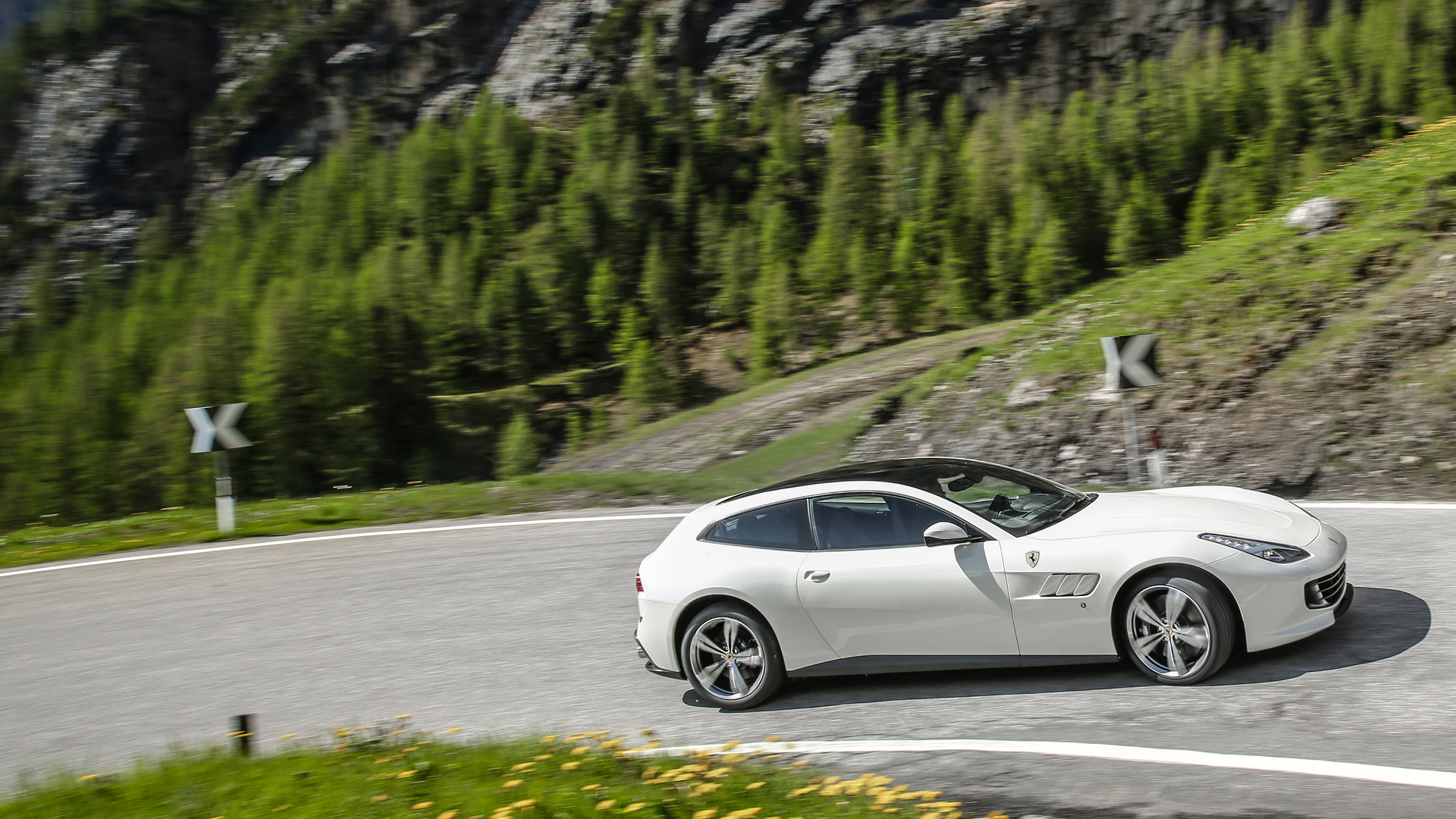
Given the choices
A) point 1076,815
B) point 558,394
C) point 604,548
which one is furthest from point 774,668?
point 558,394

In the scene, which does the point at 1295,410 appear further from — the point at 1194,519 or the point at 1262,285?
the point at 1194,519

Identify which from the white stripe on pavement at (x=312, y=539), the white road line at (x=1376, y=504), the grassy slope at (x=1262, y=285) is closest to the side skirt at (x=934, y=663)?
the white road line at (x=1376, y=504)

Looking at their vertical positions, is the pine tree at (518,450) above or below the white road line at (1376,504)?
above

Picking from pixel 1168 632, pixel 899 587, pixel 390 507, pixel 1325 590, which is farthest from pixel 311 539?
pixel 1325 590

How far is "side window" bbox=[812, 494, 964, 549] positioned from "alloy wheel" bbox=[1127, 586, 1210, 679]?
1.06 meters

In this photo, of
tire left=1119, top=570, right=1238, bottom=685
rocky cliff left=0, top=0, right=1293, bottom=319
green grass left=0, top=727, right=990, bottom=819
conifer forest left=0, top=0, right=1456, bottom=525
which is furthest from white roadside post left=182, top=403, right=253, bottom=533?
rocky cliff left=0, top=0, right=1293, bottom=319

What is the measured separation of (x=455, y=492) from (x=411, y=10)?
12020 cm

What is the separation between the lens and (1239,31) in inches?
3497

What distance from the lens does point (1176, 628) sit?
554 cm

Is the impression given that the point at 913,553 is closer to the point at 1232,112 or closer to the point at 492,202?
the point at 1232,112

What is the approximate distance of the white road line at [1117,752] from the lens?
4.32 meters

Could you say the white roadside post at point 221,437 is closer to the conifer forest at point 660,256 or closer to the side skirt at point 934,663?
the side skirt at point 934,663

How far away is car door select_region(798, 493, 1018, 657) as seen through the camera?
5.84 metres

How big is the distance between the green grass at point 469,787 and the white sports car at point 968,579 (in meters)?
0.96
